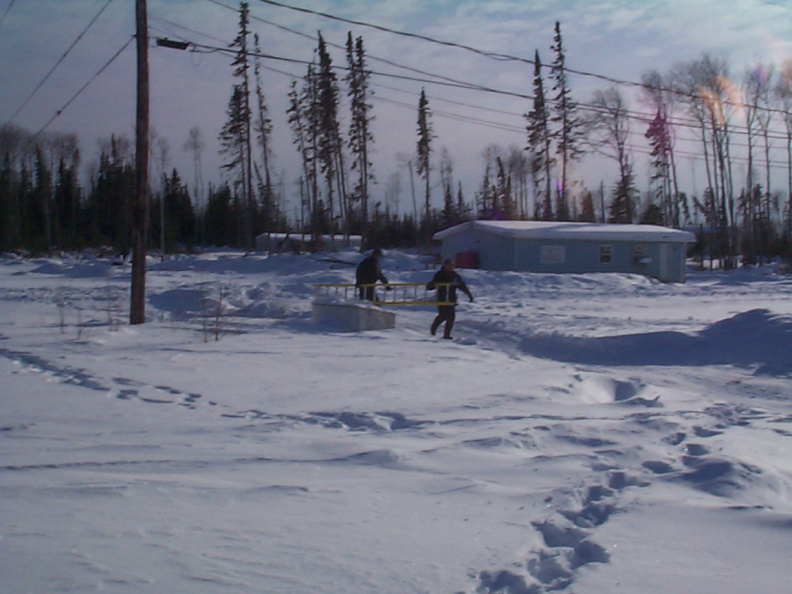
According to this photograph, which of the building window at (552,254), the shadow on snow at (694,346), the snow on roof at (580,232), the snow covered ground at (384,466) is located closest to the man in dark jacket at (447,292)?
the shadow on snow at (694,346)

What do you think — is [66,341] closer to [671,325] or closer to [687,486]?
[687,486]

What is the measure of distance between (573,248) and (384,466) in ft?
105

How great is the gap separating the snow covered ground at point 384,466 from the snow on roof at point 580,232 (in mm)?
21829

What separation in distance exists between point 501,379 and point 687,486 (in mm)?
4662

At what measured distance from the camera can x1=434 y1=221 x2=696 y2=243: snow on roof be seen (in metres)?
35.0

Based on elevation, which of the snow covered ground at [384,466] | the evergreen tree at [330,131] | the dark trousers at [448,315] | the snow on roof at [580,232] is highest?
the evergreen tree at [330,131]

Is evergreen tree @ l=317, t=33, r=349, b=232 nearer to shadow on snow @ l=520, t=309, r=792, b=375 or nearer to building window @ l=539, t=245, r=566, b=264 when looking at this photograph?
building window @ l=539, t=245, r=566, b=264

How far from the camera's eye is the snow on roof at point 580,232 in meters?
35.0

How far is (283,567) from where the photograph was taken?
348 cm

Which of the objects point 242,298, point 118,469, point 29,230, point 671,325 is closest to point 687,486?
point 118,469

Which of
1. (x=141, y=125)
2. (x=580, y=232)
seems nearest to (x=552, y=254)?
(x=580, y=232)

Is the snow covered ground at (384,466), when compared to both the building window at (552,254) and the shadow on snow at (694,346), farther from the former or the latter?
the building window at (552,254)

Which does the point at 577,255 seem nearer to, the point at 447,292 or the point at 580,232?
the point at 580,232

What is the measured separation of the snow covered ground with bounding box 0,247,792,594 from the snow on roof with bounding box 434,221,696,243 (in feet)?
71.6
